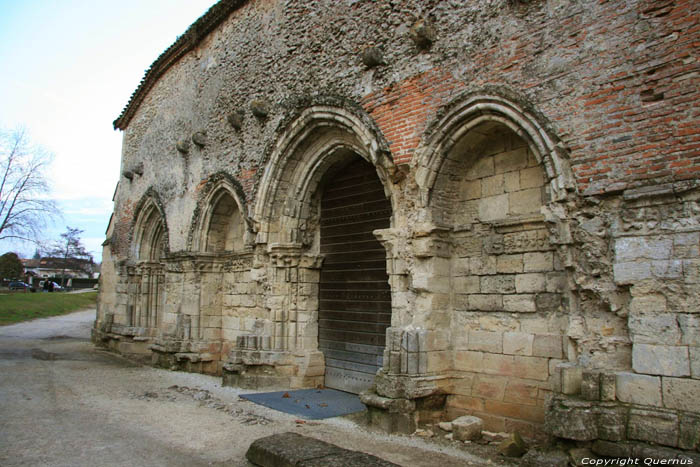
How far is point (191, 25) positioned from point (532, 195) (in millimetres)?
8996

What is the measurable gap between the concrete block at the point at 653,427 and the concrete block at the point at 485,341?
5.67ft

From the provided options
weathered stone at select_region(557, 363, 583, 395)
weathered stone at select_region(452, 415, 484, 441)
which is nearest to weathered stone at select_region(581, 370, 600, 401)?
weathered stone at select_region(557, 363, 583, 395)

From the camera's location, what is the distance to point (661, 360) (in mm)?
4109

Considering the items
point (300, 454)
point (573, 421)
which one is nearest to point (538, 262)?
point (573, 421)

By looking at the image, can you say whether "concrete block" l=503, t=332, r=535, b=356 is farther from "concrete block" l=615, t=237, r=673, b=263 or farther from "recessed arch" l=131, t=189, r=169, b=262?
"recessed arch" l=131, t=189, r=169, b=262

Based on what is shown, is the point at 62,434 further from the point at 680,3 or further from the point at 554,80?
the point at 680,3

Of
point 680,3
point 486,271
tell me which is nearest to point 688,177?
point 680,3

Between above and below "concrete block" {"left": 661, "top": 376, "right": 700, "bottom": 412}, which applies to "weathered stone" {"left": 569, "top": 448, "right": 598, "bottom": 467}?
below

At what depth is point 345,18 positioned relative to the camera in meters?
7.64

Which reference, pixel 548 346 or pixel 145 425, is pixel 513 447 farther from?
pixel 145 425

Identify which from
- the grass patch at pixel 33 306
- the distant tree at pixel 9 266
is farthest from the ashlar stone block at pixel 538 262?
the distant tree at pixel 9 266

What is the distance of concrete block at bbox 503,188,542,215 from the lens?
5.64 m

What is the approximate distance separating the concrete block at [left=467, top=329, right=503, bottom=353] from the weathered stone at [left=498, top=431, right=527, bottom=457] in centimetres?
102

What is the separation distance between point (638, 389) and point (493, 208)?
245cm
